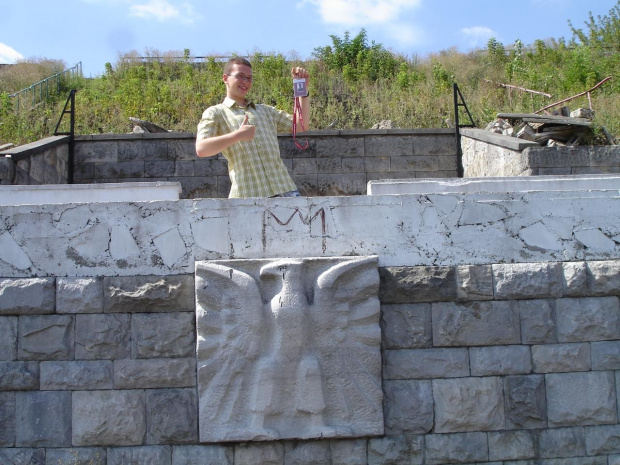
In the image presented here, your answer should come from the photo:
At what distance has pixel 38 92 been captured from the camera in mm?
16016

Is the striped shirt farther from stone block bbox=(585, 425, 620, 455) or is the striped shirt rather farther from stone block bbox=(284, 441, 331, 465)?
stone block bbox=(585, 425, 620, 455)

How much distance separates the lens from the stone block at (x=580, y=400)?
447cm

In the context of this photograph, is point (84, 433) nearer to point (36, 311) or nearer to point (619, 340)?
point (36, 311)

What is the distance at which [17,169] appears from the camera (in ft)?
29.2

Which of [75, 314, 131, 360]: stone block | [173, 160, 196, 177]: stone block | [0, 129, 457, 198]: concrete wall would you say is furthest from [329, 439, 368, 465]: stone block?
[173, 160, 196, 177]: stone block

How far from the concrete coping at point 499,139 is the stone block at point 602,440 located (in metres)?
5.24

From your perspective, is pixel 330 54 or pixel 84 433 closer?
pixel 84 433

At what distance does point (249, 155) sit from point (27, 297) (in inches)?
65.8

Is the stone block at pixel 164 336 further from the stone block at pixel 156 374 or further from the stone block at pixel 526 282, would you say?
the stone block at pixel 526 282

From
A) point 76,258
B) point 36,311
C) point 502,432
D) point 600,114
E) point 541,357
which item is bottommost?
point 502,432

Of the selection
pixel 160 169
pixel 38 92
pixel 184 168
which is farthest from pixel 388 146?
pixel 38 92

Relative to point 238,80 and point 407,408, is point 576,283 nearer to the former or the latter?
point 407,408

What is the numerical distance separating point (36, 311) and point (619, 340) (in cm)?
362

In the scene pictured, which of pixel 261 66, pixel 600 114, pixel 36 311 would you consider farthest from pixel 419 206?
pixel 261 66
